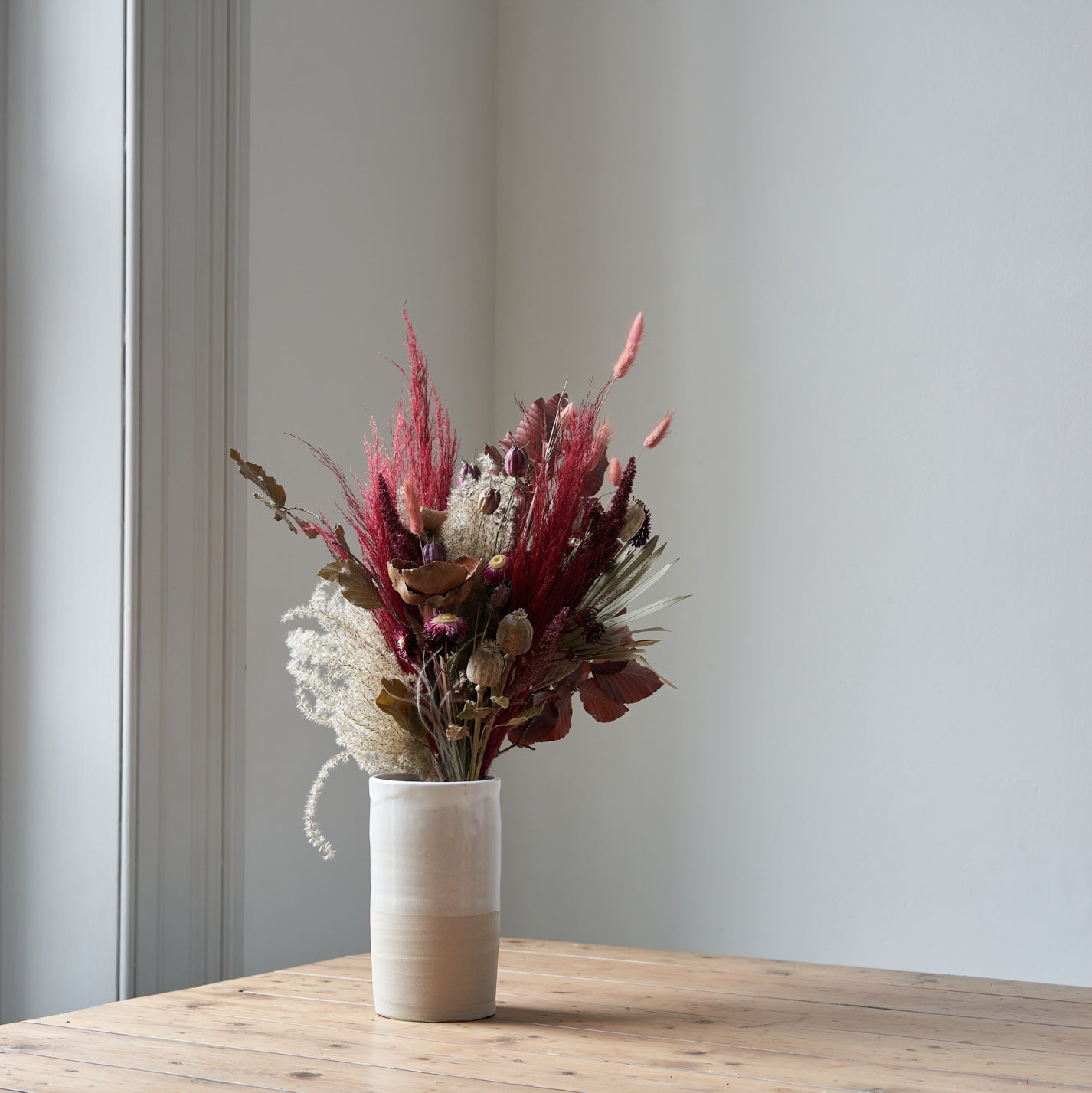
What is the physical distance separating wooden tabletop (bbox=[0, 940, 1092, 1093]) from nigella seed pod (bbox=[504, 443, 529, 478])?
0.53m

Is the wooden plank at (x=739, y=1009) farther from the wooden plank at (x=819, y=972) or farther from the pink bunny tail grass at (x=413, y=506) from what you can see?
the pink bunny tail grass at (x=413, y=506)

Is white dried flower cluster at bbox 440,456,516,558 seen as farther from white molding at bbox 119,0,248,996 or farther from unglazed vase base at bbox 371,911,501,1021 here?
white molding at bbox 119,0,248,996

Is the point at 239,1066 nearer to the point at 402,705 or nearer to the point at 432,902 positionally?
the point at 432,902

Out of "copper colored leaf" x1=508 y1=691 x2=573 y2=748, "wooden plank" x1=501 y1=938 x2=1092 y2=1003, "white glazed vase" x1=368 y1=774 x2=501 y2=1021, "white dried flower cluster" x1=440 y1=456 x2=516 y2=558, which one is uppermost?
"white dried flower cluster" x1=440 y1=456 x2=516 y2=558

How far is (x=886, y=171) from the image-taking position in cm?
218

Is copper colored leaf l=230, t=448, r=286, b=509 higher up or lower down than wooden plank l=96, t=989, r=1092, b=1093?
higher up

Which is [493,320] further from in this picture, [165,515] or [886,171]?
Result: [165,515]

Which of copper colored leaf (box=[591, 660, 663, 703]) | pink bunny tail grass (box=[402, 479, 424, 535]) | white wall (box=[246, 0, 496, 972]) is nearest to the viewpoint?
pink bunny tail grass (box=[402, 479, 424, 535])

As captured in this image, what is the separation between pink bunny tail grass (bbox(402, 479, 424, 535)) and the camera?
1174 mm

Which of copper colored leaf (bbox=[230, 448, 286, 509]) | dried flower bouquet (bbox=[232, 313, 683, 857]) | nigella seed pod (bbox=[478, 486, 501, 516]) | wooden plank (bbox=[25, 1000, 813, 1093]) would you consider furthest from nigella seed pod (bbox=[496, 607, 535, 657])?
wooden plank (bbox=[25, 1000, 813, 1093])

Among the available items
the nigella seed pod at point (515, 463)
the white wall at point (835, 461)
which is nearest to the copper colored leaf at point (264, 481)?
the nigella seed pod at point (515, 463)

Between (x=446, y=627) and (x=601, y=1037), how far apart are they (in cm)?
40

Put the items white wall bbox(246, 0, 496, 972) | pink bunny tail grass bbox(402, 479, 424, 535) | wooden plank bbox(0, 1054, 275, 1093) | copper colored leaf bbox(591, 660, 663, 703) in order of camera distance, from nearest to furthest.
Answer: wooden plank bbox(0, 1054, 275, 1093) < pink bunny tail grass bbox(402, 479, 424, 535) < copper colored leaf bbox(591, 660, 663, 703) < white wall bbox(246, 0, 496, 972)

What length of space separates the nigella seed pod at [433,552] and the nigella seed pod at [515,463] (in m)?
0.10
